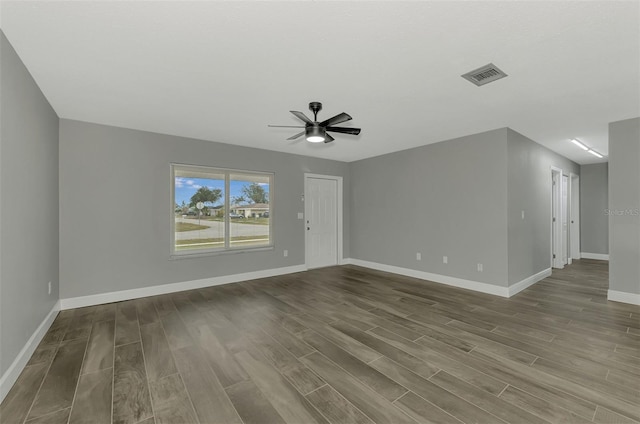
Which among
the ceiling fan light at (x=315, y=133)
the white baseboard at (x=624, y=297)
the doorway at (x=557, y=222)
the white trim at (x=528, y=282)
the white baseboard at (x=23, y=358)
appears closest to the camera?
the white baseboard at (x=23, y=358)

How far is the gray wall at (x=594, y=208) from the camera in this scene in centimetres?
709

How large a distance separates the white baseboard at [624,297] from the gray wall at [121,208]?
567 cm

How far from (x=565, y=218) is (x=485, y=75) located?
605 centimetres

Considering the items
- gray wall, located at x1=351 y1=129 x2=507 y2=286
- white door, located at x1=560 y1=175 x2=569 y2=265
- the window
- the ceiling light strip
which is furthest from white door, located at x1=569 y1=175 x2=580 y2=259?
the window

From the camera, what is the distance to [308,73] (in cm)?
255

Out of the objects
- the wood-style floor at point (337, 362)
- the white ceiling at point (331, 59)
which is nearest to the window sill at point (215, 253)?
the wood-style floor at point (337, 362)

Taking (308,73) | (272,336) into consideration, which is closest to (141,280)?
(272,336)

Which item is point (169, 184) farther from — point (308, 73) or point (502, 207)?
point (502, 207)

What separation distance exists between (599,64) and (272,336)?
3.87 metres

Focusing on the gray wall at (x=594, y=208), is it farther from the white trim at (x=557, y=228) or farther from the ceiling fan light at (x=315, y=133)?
the ceiling fan light at (x=315, y=133)

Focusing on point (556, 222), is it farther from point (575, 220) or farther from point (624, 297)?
point (624, 297)

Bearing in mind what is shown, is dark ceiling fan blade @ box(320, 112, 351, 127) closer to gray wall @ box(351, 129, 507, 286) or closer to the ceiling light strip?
gray wall @ box(351, 129, 507, 286)

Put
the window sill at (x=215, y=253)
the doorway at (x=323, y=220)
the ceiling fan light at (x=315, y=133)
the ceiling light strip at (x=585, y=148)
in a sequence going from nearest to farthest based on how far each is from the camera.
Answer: the ceiling fan light at (x=315, y=133)
the window sill at (x=215, y=253)
the ceiling light strip at (x=585, y=148)
the doorway at (x=323, y=220)

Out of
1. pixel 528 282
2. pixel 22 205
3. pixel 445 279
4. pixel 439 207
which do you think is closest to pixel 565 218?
pixel 528 282
